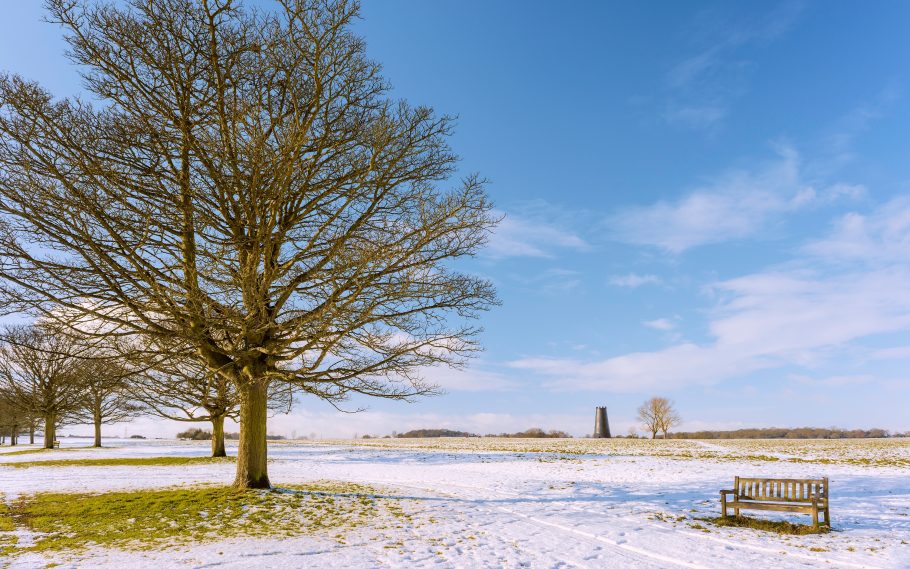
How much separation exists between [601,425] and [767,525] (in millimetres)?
49733

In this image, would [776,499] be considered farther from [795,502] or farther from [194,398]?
[194,398]

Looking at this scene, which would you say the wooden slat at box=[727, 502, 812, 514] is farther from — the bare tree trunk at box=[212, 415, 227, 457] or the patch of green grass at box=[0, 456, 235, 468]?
the bare tree trunk at box=[212, 415, 227, 457]

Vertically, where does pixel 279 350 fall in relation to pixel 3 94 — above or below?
below

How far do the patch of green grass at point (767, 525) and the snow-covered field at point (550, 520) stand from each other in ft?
1.29

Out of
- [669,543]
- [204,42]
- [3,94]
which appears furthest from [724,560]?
[3,94]

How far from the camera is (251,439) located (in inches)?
574

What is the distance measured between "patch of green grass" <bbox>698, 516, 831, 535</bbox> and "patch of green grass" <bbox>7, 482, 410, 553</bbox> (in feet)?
23.6

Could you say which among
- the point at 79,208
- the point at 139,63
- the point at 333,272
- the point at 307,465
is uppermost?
the point at 139,63

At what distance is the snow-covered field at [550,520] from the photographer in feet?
29.4

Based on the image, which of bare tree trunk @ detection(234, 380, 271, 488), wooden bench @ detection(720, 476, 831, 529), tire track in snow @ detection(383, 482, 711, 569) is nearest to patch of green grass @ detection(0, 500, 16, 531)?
bare tree trunk @ detection(234, 380, 271, 488)

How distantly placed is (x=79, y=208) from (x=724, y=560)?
45.7 feet

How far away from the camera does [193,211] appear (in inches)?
486

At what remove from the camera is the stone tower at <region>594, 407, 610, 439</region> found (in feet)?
196

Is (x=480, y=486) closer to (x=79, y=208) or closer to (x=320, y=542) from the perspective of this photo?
(x=320, y=542)
